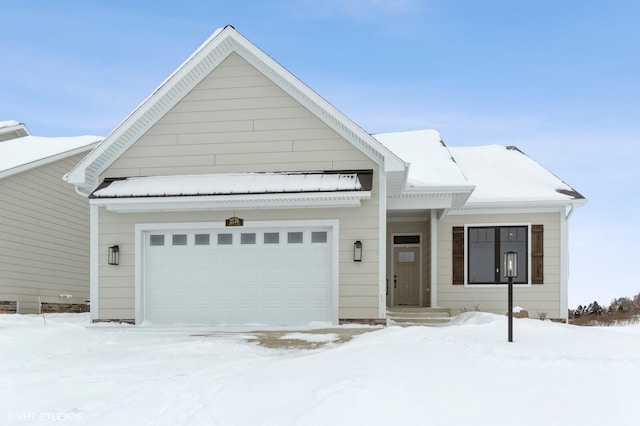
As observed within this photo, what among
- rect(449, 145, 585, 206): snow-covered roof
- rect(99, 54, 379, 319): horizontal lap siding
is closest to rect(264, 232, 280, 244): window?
rect(99, 54, 379, 319): horizontal lap siding

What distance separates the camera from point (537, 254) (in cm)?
1605

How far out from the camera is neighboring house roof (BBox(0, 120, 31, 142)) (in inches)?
899

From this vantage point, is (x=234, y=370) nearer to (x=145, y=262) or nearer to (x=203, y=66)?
(x=145, y=262)

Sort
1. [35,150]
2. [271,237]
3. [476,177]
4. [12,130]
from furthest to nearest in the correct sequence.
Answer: [12,130] → [35,150] → [476,177] → [271,237]

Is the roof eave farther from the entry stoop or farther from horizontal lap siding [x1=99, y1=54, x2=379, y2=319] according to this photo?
the entry stoop

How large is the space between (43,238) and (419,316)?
12.4 metres

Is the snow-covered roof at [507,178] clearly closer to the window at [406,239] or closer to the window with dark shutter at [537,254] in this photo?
A: the window with dark shutter at [537,254]

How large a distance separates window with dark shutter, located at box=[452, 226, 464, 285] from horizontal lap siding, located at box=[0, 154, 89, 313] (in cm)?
1309

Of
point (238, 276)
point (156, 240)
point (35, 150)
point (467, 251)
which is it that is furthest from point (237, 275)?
point (35, 150)

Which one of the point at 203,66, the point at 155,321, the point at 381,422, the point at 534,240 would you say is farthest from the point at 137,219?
the point at 534,240

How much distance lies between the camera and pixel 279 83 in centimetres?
1245

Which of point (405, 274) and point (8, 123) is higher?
point (8, 123)

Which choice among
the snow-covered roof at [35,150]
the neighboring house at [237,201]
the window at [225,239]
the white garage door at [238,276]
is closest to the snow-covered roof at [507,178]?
the neighboring house at [237,201]

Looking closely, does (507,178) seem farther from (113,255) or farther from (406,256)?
(113,255)
